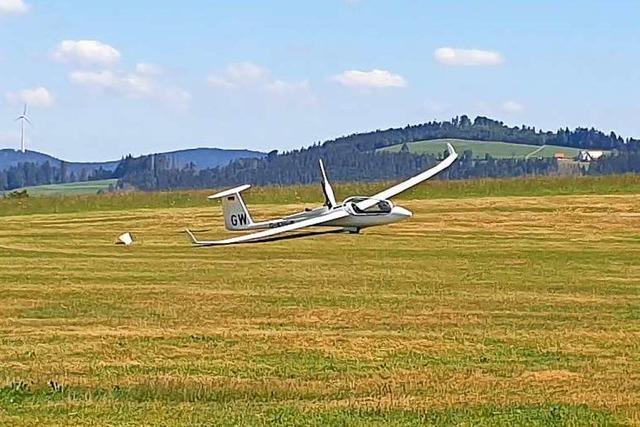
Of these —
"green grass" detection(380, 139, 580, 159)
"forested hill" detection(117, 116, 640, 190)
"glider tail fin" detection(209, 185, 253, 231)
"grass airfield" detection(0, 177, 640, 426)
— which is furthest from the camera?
"green grass" detection(380, 139, 580, 159)

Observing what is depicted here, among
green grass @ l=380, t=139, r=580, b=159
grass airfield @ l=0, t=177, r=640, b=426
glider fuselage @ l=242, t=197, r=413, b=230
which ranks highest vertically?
green grass @ l=380, t=139, r=580, b=159

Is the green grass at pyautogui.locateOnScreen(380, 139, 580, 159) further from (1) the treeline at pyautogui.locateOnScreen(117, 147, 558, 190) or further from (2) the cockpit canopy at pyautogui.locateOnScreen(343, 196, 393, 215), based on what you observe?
(2) the cockpit canopy at pyautogui.locateOnScreen(343, 196, 393, 215)

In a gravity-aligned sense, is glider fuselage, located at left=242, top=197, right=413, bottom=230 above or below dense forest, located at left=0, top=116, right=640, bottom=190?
below

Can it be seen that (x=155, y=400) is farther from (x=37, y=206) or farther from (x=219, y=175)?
(x=219, y=175)

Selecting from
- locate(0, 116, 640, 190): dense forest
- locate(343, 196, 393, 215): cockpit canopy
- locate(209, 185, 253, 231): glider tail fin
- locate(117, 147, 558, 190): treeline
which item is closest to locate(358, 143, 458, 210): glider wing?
locate(343, 196, 393, 215): cockpit canopy

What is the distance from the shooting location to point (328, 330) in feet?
70.9

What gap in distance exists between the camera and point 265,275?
1302 inches

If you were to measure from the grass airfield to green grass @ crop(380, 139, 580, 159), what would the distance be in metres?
120

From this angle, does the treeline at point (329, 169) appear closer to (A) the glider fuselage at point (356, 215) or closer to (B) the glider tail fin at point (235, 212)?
(B) the glider tail fin at point (235, 212)

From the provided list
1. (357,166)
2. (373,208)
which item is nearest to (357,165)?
(357,166)

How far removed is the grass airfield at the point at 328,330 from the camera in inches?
504

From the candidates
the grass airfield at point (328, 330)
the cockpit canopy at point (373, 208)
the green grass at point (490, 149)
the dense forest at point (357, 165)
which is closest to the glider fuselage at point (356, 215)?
the cockpit canopy at point (373, 208)

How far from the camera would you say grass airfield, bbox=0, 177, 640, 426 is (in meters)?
12.8

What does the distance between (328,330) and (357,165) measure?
470 ft
